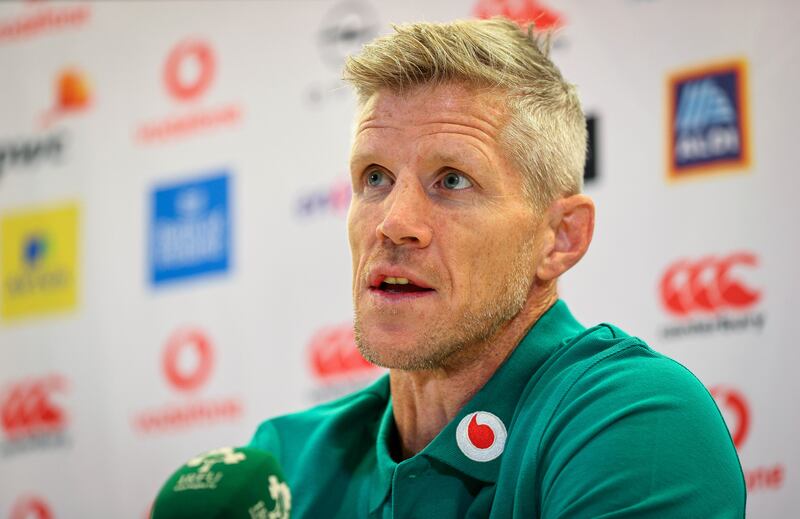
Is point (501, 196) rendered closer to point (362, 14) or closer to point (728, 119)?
point (728, 119)

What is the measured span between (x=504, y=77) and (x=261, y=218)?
7.82 feet

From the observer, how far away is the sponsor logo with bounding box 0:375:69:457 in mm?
4844

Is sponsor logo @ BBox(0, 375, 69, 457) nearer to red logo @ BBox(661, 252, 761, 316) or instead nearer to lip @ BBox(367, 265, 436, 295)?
red logo @ BBox(661, 252, 761, 316)

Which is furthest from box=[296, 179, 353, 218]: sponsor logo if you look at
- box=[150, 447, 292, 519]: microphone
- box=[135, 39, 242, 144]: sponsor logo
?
box=[150, 447, 292, 519]: microphone

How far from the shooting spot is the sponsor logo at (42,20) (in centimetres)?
511

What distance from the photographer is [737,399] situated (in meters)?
3.37

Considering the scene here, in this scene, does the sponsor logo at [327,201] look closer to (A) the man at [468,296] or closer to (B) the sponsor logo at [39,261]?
(B) the sponsor logo at [39,261]

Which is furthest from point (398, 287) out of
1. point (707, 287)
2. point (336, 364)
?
point (336, 364)

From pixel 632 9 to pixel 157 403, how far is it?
245 cm

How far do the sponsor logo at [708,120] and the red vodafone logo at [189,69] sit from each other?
2.03m

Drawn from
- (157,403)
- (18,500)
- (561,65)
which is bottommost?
(18,500)

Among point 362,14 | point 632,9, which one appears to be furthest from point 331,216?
point 632,9

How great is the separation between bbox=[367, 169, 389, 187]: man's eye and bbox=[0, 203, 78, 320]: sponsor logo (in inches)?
118

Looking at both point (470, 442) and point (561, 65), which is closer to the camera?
point (470, 442)
